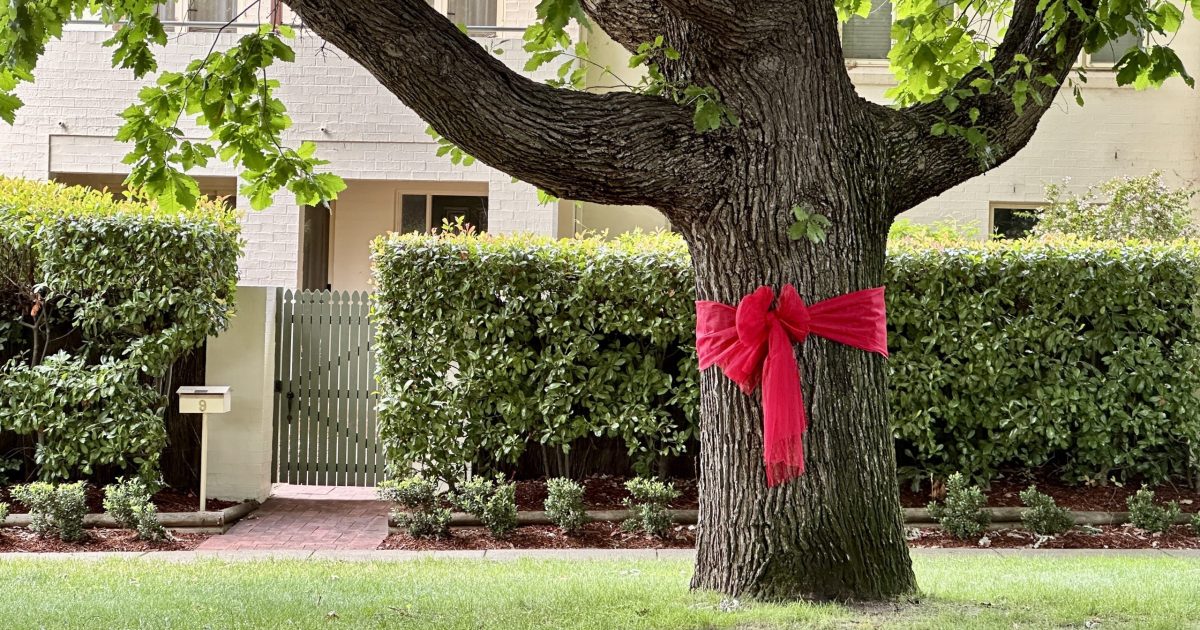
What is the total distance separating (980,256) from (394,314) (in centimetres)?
495

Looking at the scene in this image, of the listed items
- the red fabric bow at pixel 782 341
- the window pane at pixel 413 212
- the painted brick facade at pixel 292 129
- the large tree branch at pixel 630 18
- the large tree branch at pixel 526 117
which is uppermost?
the painted brick facade at pixel 292 129

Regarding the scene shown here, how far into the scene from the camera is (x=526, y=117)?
4.95 meters

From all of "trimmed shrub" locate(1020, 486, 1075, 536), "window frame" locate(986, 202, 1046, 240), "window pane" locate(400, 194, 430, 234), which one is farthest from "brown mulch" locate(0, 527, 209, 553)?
"window frame" locate(986, 202, 1046, 240)

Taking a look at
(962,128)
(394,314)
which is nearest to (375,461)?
(394,314)

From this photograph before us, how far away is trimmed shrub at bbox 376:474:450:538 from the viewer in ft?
28.5

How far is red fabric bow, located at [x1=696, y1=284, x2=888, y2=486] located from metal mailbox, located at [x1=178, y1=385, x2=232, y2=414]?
5.57 m

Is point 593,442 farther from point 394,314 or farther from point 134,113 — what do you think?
point 134,113

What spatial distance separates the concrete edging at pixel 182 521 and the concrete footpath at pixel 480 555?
30.1 inches

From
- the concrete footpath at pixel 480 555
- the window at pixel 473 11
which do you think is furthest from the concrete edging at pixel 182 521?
the window at pixel 473 11

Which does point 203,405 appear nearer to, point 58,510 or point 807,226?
point 58,510

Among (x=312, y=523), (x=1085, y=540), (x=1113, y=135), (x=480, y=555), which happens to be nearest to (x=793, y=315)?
(x=480, y=555)

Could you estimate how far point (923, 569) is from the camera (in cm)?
701

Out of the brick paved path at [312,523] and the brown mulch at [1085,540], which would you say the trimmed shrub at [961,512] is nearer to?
the brown mulch at [1085,540]

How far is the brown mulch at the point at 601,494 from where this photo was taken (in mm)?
9320
